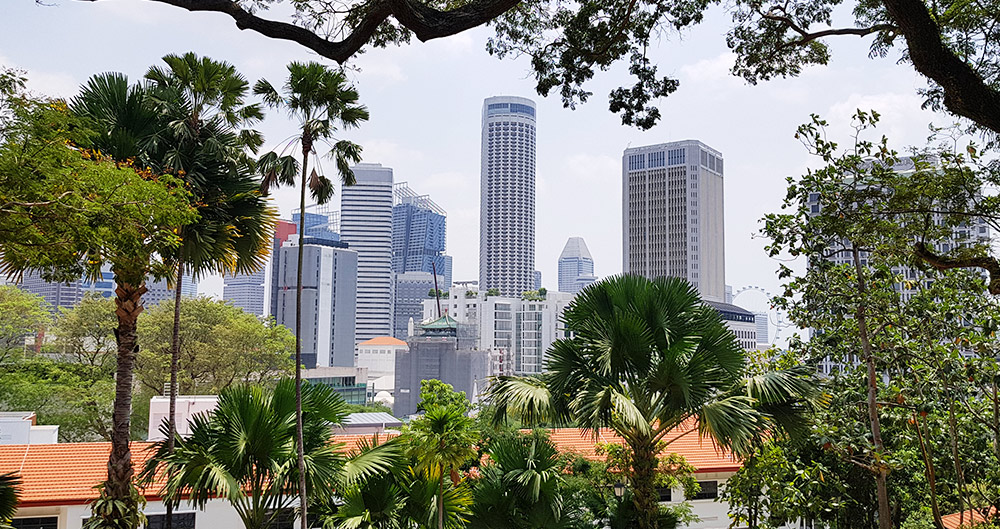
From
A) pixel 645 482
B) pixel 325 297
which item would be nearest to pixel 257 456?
pixel 645 482

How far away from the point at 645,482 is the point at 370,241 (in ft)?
465

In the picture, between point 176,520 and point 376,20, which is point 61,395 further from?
point 376,20

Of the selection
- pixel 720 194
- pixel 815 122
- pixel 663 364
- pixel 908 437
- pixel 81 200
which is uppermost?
pixel 720 194

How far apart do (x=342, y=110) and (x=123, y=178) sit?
131 inches

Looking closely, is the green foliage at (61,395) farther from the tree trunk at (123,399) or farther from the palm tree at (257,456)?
the palm tree at (257,456)

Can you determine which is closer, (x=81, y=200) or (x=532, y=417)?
(x=81, y=200)

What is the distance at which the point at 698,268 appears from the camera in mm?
94562

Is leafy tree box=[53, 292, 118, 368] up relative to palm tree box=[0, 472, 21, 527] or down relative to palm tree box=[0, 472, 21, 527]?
up

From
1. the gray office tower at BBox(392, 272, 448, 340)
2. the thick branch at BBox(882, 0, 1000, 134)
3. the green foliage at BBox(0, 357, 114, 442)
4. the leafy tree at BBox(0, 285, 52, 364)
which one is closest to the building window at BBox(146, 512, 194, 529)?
the thick branch at BBox(882, 0, 1000, 134)

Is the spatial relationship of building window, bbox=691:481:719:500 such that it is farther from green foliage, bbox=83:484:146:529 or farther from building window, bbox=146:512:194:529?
A: green foliage, bbox=83:484:146:529

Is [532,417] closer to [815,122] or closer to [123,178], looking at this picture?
[815,122]

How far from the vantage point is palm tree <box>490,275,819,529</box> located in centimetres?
726

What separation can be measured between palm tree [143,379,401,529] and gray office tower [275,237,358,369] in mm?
106169

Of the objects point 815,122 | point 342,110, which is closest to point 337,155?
point 342,110
